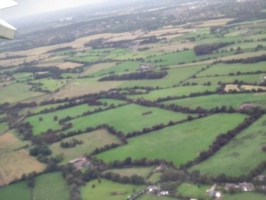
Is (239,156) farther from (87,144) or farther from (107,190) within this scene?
(87,144)

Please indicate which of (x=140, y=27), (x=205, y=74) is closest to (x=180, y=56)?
(x=205, y=74)

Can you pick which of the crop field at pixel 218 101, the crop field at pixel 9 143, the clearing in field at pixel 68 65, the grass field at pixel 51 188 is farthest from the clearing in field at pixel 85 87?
the grass field at pixel 51 188

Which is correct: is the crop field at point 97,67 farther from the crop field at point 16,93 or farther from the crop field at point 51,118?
the crop field at point 51,118

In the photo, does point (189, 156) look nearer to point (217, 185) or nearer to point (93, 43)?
point (217, 185)

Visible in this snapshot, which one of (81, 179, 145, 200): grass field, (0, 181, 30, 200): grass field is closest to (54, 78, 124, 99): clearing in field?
(0, 181, 30, 200): grass field

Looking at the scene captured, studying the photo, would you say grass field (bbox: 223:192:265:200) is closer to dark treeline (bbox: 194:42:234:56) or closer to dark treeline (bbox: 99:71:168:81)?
dark treeline (bbox: 99:71:168:81)

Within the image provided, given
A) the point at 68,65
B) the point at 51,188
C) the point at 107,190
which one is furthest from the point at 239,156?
the point at 68,65

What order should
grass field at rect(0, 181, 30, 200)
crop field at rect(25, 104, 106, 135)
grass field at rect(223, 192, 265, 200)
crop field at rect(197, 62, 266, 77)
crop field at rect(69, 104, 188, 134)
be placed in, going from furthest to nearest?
crop field at rect(197, 62, 266, 77)
crop field at rect(25, 104, 106, 135)
crop field at rect(69, 104, 188, 134)
grass field at rect(0, 181, 30, 200)
grass field at rect(223, 192, 265, 200)
